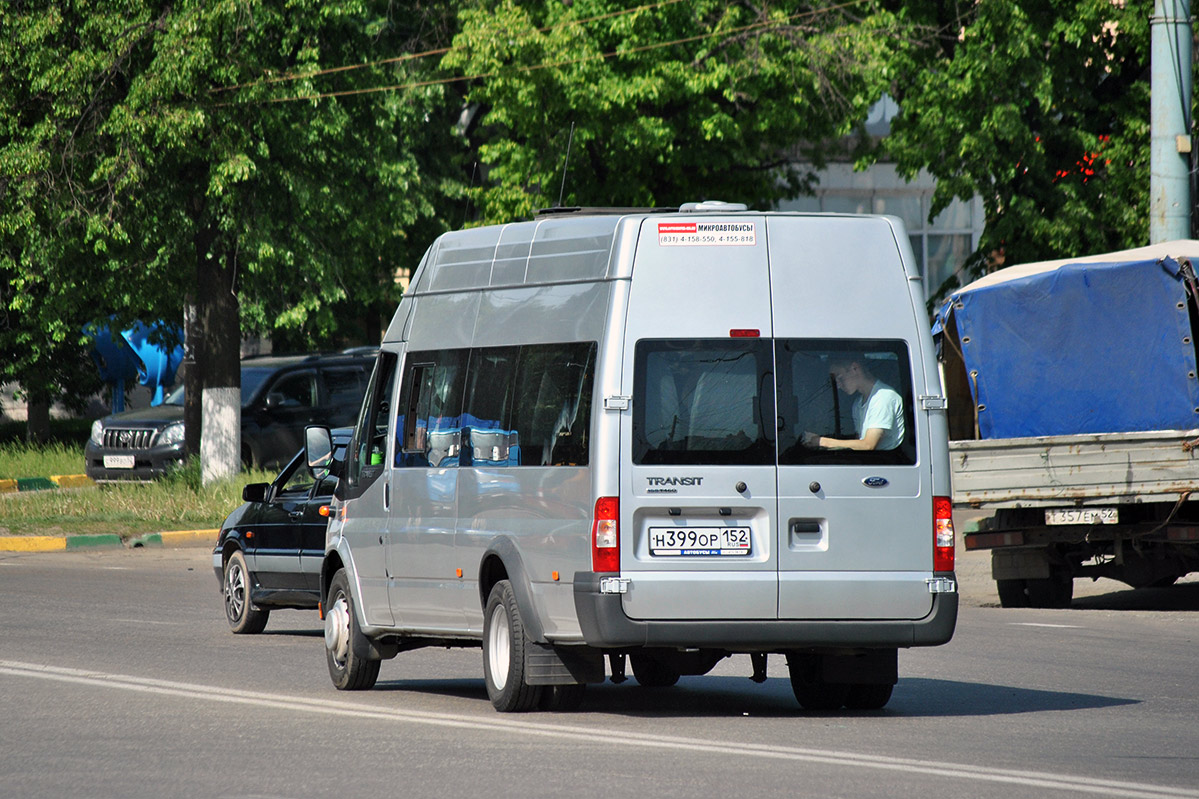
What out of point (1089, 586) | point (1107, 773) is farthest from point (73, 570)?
point (1107, 773)

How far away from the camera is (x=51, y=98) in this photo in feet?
80.8

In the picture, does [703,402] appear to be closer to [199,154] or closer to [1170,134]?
[1170,134]

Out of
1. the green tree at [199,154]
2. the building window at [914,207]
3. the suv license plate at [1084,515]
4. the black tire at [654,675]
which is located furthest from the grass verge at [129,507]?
the building window at [914,207]

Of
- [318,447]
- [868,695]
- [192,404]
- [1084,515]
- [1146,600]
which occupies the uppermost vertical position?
[192,404]

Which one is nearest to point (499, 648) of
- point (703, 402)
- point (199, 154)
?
point (703, 402)

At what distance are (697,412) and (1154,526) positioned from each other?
732 cm

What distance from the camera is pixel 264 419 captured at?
1109 inches

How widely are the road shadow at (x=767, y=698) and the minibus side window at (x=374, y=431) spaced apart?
1247 mm

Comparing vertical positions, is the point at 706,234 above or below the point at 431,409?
above

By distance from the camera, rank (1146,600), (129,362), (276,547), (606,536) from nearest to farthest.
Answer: (606,536) < (276,547) < (1146,600) < (129,362)

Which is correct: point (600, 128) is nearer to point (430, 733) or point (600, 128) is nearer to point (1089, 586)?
point (1089, 586)

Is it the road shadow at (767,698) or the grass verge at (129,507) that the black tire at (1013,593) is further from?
the grass verge at (129,507)

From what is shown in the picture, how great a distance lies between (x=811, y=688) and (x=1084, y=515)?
234 inches

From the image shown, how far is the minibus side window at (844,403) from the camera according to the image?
8.92 m
